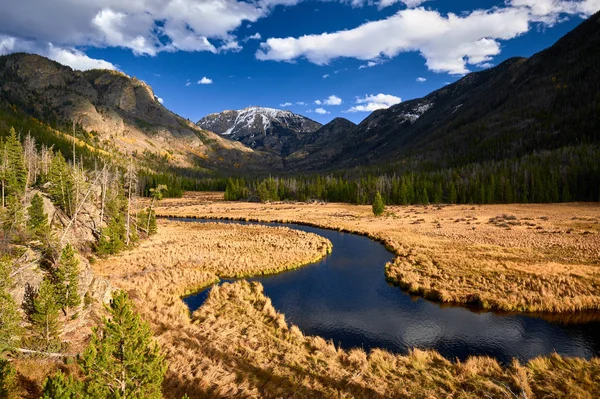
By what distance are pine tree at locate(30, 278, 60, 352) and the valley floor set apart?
16.2 ft

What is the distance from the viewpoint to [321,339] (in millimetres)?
17812

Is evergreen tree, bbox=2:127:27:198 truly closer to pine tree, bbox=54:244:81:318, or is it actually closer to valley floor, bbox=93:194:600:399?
valley floor, bbox=93:194:600:399

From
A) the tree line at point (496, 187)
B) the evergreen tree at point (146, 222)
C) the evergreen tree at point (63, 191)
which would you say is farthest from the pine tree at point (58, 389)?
the tree line at point (496, 187)

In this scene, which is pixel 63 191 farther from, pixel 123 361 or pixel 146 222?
pixel 123 361

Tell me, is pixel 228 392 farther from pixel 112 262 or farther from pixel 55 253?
pixel 112 262

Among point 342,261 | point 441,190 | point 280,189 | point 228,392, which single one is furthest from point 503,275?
point 280,189

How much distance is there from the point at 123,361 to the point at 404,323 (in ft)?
60.0

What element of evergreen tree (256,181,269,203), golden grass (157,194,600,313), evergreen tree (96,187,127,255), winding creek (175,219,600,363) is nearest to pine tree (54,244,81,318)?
winding creek (175,219,600,363)

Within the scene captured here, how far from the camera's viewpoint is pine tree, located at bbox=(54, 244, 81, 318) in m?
15.7

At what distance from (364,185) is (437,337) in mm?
108037

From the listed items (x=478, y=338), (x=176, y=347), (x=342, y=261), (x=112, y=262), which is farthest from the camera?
(x=342, y=261)

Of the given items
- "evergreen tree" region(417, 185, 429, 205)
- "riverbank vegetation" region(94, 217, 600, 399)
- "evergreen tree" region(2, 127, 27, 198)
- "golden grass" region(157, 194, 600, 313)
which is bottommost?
"riverbank vegetation" region(94, 217, 600, 399)

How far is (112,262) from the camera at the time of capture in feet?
112

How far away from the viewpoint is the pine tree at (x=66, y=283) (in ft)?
51.6
